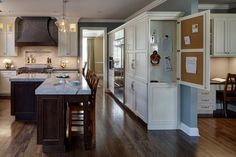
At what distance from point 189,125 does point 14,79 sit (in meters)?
3.56

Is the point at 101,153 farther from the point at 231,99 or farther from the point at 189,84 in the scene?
the point at 231,99

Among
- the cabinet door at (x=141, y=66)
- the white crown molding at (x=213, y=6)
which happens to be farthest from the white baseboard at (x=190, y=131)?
the white crown molding at (x=213, y=6)

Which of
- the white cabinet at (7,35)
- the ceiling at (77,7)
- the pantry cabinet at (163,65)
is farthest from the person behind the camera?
the white cabinet at (7,35)

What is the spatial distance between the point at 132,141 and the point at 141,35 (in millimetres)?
2272

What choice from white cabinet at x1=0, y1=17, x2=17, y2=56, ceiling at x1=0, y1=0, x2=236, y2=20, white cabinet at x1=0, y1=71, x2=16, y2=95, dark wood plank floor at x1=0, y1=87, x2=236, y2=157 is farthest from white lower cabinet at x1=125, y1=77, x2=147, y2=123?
white cabinet at x1=0, y1=17, x2=17, y2=56

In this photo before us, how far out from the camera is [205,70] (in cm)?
463

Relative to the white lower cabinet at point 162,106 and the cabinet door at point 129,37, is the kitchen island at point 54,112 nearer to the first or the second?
the white lower cabinet at point 162,106

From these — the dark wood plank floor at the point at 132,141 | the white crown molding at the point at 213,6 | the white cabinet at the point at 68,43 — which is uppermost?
the white crown molding at the point at 213,6

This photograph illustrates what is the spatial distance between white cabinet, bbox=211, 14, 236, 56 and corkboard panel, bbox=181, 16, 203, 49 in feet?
6.84

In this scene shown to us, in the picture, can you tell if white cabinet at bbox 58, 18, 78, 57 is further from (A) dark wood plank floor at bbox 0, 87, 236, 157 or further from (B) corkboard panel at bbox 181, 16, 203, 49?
(B) corkboard panel at bbox 181, 16, 203, 49

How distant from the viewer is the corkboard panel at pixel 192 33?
4.78 m

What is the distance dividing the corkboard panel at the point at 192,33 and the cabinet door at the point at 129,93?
2046 mm

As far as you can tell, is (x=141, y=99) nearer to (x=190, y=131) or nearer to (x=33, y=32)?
(x=190, y=131)

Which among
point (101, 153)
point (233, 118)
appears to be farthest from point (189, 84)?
point (233, 118)
